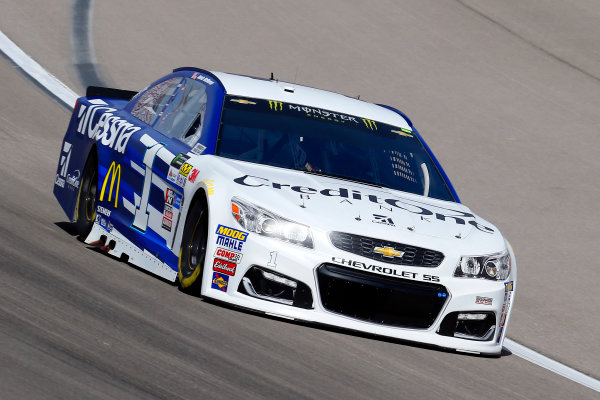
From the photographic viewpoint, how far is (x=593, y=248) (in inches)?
440

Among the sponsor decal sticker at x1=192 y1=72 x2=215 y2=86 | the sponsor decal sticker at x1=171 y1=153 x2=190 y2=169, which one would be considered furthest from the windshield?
the sponsor decal sticker at x1=192 y1=72 x2=215 y2=86

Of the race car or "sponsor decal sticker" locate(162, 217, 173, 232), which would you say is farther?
"sponsor decal sticker" locate(162, 217, 173, 232)

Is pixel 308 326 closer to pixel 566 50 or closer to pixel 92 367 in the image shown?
pixel 92 367

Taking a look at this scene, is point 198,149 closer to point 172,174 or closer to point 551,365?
point 172,174

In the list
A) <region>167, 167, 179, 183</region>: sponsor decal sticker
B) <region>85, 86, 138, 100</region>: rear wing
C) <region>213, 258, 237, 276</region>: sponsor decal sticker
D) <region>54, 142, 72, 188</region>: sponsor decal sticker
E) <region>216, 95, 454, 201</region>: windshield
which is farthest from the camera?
<region>85, 86, 138, 100</region>: rear wing

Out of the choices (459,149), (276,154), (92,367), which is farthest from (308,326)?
(459,149)

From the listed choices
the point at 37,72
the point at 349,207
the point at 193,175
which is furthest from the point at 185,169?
the point at 37,72

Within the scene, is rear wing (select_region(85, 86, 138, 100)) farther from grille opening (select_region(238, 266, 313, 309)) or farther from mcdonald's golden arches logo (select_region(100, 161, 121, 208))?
grille opening (select_region(238, 266, 313, 309))

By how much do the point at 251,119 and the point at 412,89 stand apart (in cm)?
896

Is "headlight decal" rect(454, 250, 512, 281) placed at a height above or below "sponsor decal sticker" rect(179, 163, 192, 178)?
below

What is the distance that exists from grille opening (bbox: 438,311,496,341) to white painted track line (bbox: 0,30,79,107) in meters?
8.37

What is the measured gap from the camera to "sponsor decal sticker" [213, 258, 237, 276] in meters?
6.70

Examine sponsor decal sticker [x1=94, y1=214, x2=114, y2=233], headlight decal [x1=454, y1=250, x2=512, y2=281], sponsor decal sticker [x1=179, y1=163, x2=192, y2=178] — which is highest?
sponsor decal sticker [x1=179, y1=163, x2=192, y2=178]

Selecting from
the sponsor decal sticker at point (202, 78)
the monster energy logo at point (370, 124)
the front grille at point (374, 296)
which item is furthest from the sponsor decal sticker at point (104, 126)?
the front grille at point (374, 296)
